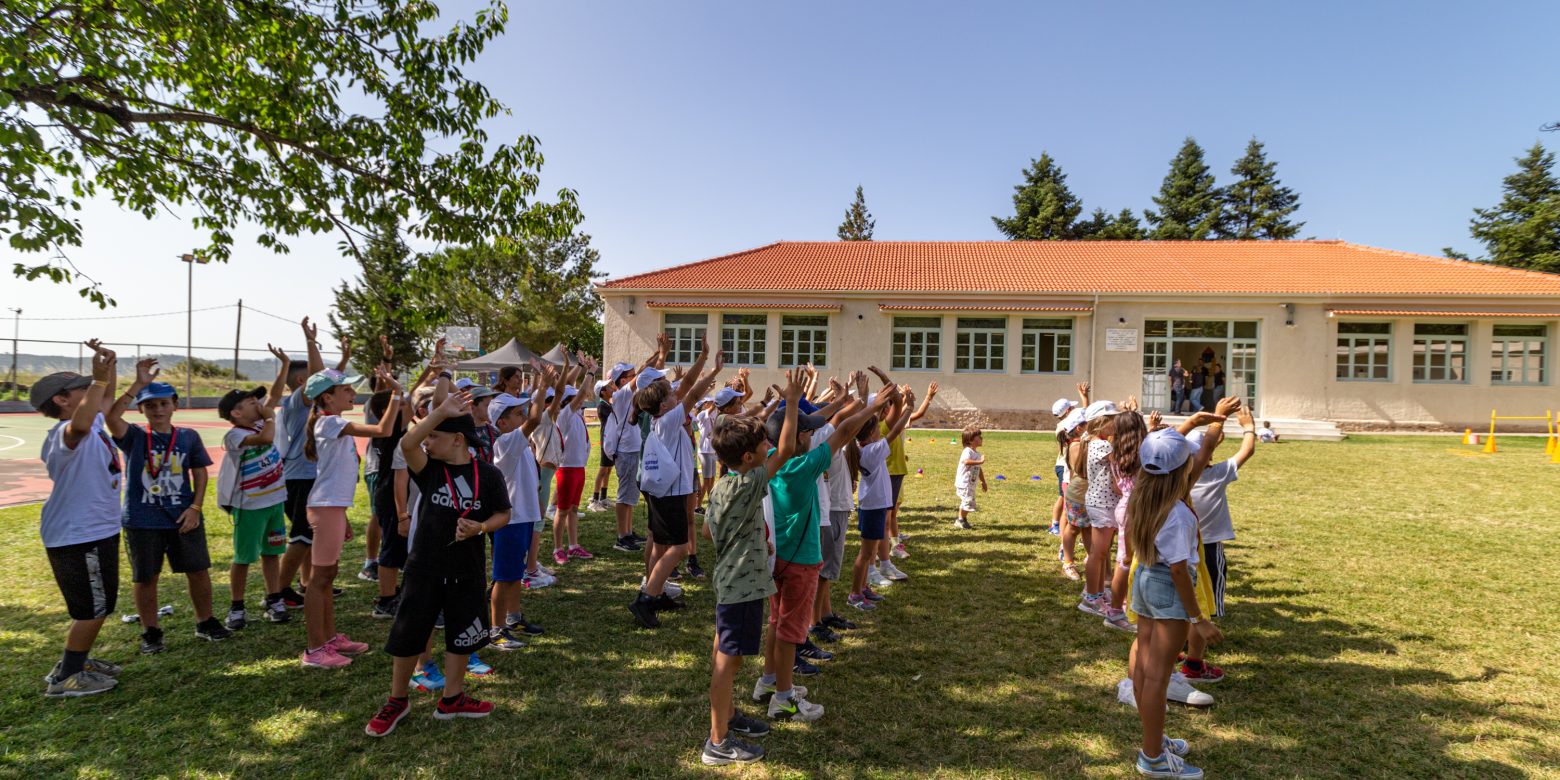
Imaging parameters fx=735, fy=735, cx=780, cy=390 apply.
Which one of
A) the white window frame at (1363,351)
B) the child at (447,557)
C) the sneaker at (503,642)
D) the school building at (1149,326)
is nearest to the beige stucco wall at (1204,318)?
the school building at (1149,326)

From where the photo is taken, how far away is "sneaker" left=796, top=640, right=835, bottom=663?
4.57 meters

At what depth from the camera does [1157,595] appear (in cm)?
328

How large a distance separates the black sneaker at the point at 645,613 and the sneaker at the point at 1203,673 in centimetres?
331

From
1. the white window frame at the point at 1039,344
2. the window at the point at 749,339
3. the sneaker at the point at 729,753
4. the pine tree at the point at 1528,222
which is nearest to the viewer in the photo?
the sneaker at the point at 729,753

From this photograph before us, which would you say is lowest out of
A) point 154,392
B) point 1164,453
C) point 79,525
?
point 79,525

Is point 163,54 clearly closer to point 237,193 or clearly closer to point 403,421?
point 237,193

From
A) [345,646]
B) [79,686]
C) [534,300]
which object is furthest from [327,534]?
[534,300]

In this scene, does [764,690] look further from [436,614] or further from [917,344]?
[917,344]

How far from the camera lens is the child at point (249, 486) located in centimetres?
462

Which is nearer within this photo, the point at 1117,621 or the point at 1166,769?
the point at 1166,769

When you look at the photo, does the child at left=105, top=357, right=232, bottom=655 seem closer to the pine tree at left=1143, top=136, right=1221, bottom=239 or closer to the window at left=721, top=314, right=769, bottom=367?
the window at left=721, top=314, right=769, bottom=367

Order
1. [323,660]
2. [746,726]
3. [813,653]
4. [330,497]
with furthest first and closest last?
[813,653], [330,497], [323,660], [746,726]

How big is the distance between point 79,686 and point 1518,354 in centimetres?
2929

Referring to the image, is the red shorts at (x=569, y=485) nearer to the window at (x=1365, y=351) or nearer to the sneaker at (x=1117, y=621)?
the sneaker at (x=1117, y=621)
